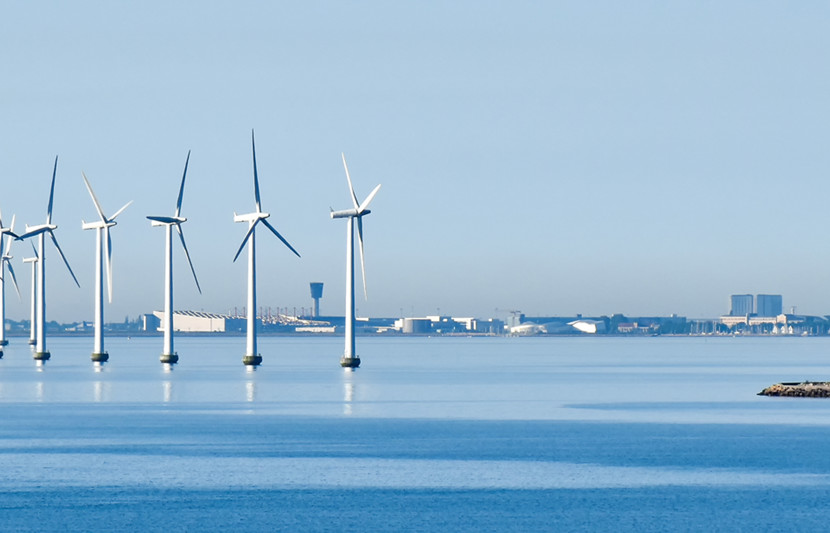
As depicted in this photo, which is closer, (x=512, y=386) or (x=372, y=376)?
(x=512, y=386)

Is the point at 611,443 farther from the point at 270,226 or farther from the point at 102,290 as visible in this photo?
the point at 102,290

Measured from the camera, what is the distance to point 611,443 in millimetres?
75438

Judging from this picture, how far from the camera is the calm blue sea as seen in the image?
48531mm

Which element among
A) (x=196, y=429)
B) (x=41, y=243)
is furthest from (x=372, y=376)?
(x=196, y=429)

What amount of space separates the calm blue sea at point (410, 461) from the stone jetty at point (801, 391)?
2.78m

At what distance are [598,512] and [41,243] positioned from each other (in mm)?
155772

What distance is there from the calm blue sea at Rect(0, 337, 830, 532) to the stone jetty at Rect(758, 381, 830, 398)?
9.14ft

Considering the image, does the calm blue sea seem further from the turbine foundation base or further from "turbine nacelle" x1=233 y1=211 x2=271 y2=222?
the turbine foundation base

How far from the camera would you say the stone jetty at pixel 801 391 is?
399 ft

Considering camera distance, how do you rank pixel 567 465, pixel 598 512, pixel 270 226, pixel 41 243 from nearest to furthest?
pixel 598 512 < pixel 567 465 < pixel 270 226 < pixel 41 243

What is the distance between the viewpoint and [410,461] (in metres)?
65.2

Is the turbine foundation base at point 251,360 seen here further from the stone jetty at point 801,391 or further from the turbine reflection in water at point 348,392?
the stone jetty at point 801,391

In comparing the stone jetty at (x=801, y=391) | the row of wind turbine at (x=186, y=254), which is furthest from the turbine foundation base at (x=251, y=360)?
the stone jetty at (x=801, y=391)

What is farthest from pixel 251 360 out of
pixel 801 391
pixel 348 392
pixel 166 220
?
pixel 801 391
